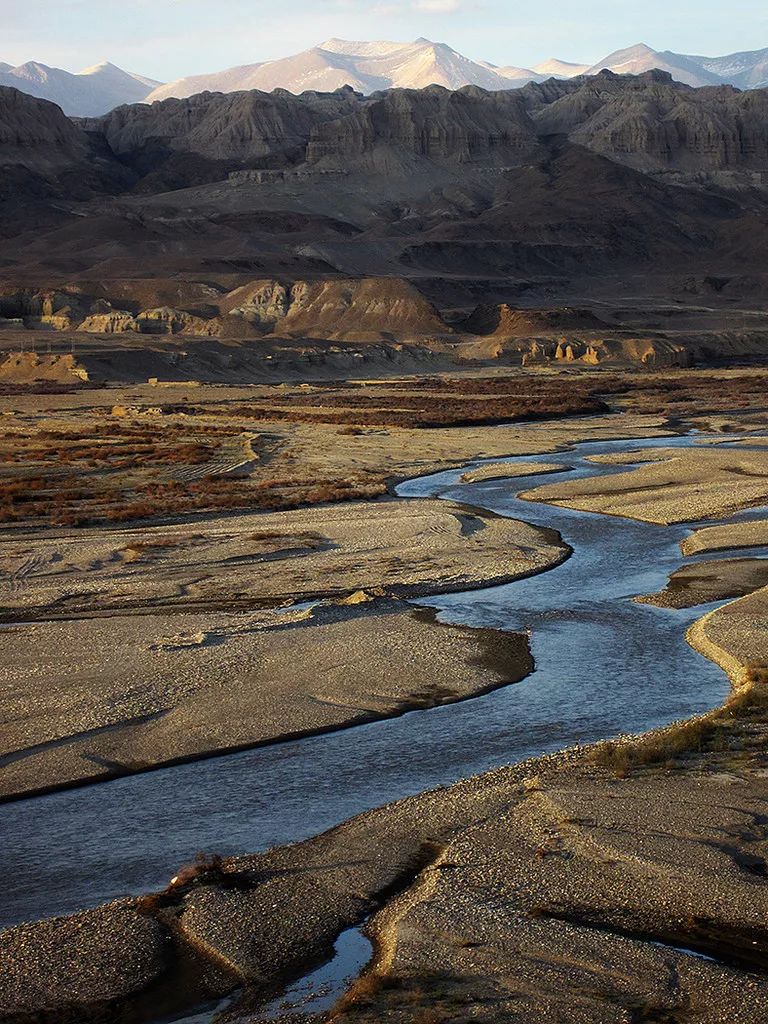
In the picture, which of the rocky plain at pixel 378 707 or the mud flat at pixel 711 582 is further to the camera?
the mud flat at pixel 711 582

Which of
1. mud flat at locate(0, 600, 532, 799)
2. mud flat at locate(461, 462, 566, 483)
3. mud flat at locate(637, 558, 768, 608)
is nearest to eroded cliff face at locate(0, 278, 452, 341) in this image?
mud flat at locate(461, 462, 566, 483)

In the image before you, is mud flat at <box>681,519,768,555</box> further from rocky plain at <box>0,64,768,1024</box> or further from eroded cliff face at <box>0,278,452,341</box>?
eroded cliff face at <box>0,278,452,341</box>

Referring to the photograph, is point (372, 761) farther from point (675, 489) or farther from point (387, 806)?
point (675, 489)

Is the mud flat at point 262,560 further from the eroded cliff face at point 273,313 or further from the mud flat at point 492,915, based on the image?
the eroded cliff face at point 273,313

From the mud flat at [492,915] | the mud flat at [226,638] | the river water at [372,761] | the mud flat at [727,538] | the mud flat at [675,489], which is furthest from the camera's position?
the mud flat at [675,489]

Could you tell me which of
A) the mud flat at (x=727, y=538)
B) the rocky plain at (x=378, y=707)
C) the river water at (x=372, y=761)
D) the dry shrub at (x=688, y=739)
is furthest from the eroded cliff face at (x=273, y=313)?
the dry shrub at (x=688, y=739)

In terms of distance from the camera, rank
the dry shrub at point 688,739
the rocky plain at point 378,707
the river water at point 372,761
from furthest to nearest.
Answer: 1. the dry shrub at point 688,739
2. the river water at point 372,761
3. the rocky plain at point 378,707

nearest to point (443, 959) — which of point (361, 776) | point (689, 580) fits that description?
point (361, 776)

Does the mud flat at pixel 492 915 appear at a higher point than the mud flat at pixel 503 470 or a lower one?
higher
